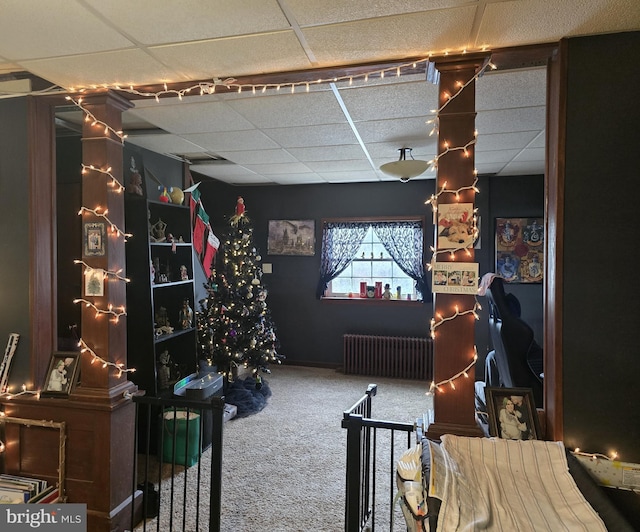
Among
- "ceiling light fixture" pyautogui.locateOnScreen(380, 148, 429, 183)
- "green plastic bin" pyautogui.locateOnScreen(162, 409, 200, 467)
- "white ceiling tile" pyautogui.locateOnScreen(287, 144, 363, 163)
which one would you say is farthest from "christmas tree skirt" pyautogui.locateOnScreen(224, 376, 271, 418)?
"ceiling light fixture" pyautogui.locateOnScreen(380, 148, 429, 183)

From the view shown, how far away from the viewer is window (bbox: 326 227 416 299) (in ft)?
18.3

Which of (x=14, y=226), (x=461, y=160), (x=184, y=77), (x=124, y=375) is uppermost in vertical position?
(x=184, y=77)

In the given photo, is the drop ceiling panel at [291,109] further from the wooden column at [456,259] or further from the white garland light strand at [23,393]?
the white garland light strand at [23,393]

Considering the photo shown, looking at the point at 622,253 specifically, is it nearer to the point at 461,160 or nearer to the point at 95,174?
the point at 461,160

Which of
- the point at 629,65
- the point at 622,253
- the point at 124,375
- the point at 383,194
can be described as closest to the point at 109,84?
the point at 124,375

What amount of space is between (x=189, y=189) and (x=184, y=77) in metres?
1.99

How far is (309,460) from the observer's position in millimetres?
3234

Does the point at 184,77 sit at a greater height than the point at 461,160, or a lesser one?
greater

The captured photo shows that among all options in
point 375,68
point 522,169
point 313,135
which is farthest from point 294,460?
point 522,169

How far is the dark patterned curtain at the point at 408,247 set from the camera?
5.32 meters

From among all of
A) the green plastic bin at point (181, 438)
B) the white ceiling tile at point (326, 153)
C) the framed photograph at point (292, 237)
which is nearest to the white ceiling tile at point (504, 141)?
the white ceiling tile at point (326, 153)

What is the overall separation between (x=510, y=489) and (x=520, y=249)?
3.81m

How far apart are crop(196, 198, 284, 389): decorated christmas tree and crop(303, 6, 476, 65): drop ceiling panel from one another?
9.64 ft

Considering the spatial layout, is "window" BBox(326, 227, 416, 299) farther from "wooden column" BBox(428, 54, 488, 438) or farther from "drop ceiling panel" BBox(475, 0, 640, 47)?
"drop ceiling panel" BBox(475, 0, 640, 47)
